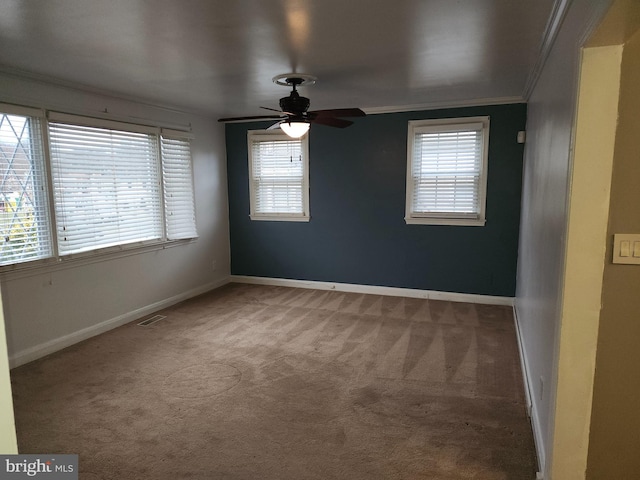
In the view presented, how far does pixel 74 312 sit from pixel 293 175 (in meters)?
3.18

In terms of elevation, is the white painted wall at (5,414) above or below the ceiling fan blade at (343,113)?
below

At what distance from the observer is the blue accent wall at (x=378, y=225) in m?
4.93

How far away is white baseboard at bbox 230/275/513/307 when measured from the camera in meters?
5.15

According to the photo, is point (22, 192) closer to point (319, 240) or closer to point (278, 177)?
point (278, 177)

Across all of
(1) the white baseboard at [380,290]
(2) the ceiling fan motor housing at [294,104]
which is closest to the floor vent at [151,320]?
(1) the white baseboard at [380,290]

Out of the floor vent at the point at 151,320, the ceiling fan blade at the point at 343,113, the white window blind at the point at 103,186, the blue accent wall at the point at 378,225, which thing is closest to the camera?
the ceiling fan blade at the point at 343,113

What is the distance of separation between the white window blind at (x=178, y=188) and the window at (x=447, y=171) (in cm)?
285

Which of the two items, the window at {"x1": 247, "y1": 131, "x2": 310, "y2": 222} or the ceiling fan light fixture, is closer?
the ceiling fan light fixture

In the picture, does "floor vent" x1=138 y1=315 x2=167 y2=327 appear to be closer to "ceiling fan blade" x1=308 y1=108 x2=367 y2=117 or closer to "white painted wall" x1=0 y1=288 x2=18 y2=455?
"ceiling fan blade" x1=308 y1=108 x2=367 y2=117

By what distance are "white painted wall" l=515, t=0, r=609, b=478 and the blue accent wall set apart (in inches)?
77.8

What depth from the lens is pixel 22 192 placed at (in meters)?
3.55

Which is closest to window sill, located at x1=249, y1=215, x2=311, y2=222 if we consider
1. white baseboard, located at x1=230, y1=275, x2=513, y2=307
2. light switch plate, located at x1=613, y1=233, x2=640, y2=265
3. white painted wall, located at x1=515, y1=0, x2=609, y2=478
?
white baseboard, located at x1=230, y1=275, x2=513, y2=307

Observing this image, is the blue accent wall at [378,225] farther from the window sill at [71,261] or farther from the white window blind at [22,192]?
the white window blind at [22,192]

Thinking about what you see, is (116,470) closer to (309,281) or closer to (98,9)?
(98,9)
